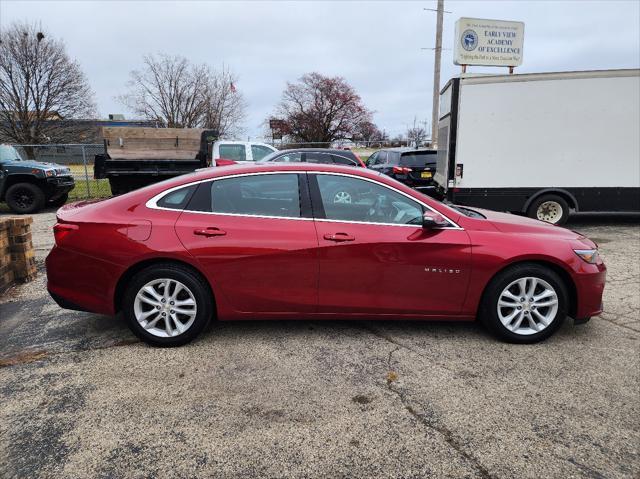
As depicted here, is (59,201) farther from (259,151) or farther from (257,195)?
(257,195)

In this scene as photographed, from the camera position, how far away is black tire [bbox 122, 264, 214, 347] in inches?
139

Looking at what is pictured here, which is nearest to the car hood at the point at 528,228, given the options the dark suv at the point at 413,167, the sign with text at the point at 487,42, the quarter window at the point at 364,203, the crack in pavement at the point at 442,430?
the quarter window at the point at 364,203

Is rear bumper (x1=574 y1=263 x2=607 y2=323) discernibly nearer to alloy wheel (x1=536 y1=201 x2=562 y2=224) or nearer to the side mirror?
the side mirror

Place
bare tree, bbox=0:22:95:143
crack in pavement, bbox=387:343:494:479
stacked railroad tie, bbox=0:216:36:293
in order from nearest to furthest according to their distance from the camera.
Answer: crack in pavement, bbox=387:343:494:479
stacked railroad tie, bbox=0:216:36:293
bare tree, bbox=0:22:95:143

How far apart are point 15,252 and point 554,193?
28.7 feet

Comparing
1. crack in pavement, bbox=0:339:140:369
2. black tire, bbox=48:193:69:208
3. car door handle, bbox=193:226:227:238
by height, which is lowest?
crack in pavement, bbox=0:339:140:369

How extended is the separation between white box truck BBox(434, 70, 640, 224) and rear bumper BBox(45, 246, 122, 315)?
6.68m

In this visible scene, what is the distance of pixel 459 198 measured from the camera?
8.63 m

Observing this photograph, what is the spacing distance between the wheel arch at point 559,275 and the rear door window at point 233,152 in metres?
9.04

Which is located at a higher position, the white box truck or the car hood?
the white box truck

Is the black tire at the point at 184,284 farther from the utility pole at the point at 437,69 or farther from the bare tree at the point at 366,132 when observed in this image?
the bare tree at the point at 366,132

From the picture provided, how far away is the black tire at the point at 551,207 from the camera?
28.2ft

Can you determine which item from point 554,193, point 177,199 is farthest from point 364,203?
point 554,193

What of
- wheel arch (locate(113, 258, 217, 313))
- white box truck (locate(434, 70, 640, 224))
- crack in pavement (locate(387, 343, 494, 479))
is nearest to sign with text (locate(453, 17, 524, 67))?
white box truck (locate(434, 70, 640, 224))
